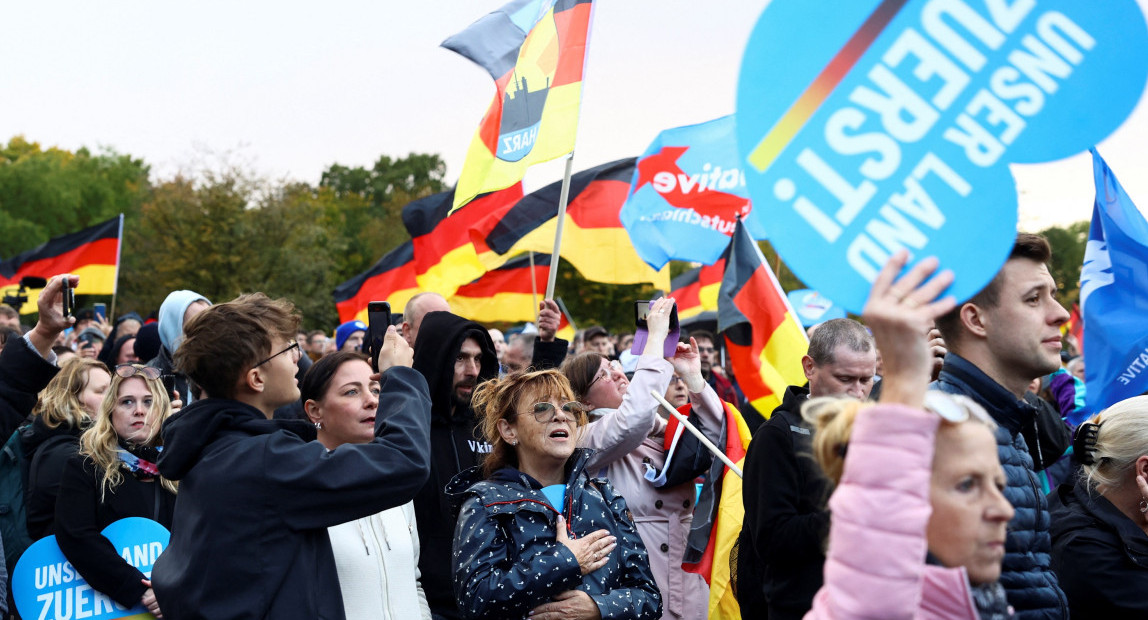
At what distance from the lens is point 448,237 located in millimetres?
11188

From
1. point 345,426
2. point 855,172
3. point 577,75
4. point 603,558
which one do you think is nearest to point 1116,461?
point 603,558

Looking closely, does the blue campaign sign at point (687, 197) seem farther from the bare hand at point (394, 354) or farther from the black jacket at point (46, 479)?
the bare hand at point (394, 354)

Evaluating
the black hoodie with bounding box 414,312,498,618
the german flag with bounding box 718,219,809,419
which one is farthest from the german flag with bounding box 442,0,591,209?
the black hoodie with bounding box 414,312,498,618

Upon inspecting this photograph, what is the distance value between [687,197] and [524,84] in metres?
3.30

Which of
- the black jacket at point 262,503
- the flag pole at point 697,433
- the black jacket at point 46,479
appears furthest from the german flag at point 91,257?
the black jacket at point 262,503

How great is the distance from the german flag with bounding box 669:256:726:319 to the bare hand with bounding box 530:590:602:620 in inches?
326

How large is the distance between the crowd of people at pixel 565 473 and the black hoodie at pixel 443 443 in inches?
0.4

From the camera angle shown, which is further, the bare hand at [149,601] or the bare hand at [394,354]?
the bare hand at [149,601]

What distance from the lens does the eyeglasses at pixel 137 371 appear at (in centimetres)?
508

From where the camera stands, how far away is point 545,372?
435 centimetres

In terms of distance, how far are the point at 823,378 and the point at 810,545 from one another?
84cm

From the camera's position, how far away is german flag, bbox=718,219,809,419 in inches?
247

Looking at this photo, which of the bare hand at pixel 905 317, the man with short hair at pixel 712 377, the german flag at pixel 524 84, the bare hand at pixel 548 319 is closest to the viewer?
the bare hand at pixel 905 317

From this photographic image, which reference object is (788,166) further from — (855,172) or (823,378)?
(823,378)
